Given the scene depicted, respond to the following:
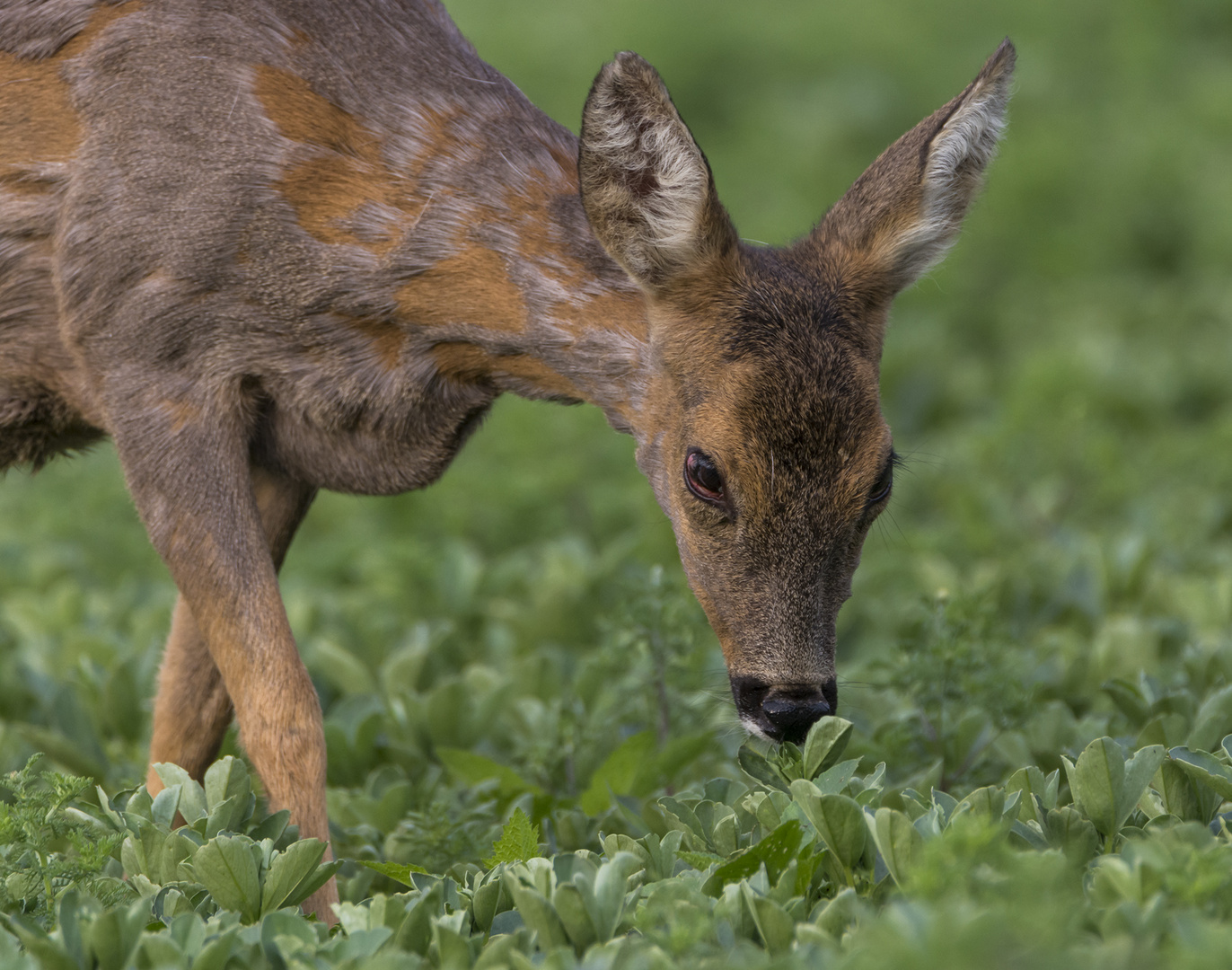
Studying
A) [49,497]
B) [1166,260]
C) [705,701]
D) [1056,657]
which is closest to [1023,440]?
[1056,657]

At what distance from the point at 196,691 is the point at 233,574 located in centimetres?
83

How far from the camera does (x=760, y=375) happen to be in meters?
4.77

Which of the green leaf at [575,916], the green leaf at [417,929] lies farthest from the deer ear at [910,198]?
the green leaf at [417,929]

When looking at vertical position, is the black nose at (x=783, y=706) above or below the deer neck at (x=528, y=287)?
below

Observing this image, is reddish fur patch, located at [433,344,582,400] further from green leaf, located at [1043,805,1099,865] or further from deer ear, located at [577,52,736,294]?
green leaf, located at [1043,805,1099,865]

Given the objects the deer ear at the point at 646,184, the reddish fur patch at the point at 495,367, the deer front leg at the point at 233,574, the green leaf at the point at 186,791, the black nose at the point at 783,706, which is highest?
the deer ear at the point at 646,184

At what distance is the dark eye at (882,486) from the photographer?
191 inches

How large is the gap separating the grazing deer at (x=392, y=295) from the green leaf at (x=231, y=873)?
22.1 inches

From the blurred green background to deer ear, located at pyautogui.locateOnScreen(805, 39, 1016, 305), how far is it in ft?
4.23

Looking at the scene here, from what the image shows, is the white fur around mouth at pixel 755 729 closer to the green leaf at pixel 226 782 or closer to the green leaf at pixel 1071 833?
the green leaf at pixel 1071 833

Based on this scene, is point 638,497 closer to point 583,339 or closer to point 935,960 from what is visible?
point 583,339

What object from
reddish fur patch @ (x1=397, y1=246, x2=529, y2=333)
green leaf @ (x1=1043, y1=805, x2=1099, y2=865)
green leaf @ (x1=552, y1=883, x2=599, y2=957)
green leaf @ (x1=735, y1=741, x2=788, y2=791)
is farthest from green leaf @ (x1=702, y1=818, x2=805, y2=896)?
reddish fur patch @ (x1=397, y1=246, x2=529, y2=333)

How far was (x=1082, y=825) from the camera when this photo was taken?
454 centimetres

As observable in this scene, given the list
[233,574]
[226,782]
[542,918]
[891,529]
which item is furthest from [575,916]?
[891,529]
